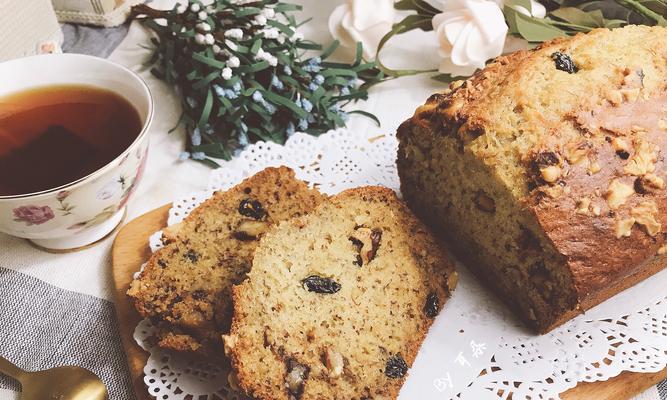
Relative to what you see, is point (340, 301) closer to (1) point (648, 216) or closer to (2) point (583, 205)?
(2) point (583, 205)

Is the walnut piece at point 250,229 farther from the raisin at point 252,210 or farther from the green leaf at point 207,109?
the green leaf at point 207,109

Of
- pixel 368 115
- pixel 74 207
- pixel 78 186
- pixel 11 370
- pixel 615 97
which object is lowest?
pixel 11 370

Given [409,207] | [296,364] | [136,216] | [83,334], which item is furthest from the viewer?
[136,216]

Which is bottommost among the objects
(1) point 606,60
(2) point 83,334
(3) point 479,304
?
(2) point 83,334

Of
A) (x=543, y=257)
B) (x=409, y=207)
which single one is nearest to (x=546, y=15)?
(x=409, y=207)

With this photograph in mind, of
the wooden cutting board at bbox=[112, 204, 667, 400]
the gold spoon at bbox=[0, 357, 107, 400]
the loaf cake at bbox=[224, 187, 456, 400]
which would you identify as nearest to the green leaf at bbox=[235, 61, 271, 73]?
the wooden cutting board at bbox=[112, 204, 667, 400]

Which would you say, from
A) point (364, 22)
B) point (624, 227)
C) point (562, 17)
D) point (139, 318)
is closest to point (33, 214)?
point (139, 318)

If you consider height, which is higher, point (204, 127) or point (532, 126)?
point (532, 126)

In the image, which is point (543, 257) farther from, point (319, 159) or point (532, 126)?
point (319, 159)

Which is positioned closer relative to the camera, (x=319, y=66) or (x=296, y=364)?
(x=296, y=364)
